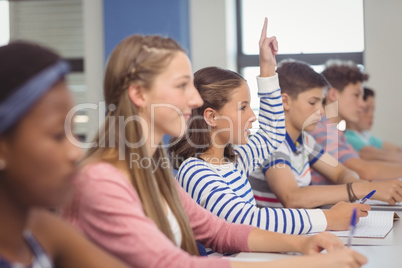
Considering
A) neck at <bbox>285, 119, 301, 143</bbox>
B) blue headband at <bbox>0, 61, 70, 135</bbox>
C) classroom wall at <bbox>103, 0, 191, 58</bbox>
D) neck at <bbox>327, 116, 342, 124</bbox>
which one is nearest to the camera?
blue headband at <bbox>0, 61, 70, 135</bbox>

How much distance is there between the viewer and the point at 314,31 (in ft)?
14.6

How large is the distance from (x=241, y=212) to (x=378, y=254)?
1.22 feet

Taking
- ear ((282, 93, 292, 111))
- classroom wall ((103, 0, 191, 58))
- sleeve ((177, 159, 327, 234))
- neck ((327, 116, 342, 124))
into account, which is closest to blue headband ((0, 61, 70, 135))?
sleeve ((177, 159, 327, 234))

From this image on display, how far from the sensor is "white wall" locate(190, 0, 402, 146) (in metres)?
4.16

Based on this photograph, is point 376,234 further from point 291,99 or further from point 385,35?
point 385,35

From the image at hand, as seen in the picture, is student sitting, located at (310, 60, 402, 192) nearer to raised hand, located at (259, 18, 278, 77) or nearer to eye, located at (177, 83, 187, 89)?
raised hand, located at (259, 18, 278, 77)

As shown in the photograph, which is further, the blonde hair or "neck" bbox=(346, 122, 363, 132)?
"neck" bbox=(346, 122, 363, 132)

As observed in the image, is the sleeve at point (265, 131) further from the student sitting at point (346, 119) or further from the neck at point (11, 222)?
the neck at point (11, 222)

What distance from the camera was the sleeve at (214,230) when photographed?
1307 millimetres

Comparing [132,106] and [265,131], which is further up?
[132,106]

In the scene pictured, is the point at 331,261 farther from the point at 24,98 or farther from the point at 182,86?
the point at 24,98

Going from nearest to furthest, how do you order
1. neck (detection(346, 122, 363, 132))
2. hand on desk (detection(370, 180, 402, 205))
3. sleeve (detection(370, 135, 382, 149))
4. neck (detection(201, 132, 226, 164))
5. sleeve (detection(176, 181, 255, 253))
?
sleeve (detection(176, 181, 255, 253))
neck (detection(201, 132, 226, 164))
hand on desk (detection(370, 180, 402, 205))
neck (detection(346, 122, 363, 132))
sleeve (detection(370, 135, 382, 149))

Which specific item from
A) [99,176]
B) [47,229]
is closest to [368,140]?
[99,176]

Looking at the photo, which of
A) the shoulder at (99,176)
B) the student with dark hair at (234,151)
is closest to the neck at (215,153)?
the student with dark hair at (234,151)
